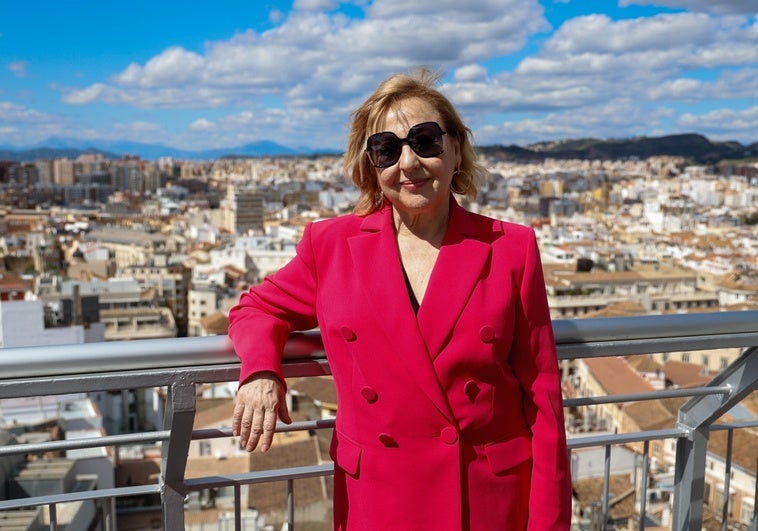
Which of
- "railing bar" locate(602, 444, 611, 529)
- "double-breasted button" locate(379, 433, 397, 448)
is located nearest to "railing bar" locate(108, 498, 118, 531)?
"double-breasted button" locate(379, 433, 397, 448)

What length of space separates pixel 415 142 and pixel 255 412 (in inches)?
15.8

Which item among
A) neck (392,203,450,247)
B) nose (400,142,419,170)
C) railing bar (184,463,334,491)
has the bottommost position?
railing bar (184,463,334,491)

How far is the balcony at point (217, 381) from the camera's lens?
1.04 m

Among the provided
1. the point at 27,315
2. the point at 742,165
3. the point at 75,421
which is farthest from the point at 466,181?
the point at 742,165

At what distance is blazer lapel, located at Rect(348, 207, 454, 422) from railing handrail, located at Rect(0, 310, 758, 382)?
15 cm

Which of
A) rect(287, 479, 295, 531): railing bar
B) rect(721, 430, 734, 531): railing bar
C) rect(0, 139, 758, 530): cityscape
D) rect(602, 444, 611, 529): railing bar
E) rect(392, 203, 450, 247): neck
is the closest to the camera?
rect(392, 203, 450, 247): neck

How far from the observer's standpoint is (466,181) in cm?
118

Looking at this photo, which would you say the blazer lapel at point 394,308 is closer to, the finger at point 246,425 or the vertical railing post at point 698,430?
the finger at point 246,425

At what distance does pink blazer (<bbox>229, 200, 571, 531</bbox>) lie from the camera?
1.01 meters

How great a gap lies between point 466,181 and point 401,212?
0.13 meters

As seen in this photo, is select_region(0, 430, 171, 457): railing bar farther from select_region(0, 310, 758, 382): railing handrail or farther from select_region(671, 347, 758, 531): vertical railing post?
select_region(671, 347, 758, 531): vertical railing post

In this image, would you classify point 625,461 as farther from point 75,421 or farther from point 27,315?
point 27,315

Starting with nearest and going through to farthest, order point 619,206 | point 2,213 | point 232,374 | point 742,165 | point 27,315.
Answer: point 232,374 → point 27,315 → point 2,213 → point 619,206 → point 742,165

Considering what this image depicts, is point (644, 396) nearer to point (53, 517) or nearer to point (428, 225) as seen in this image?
point (428, 225)
